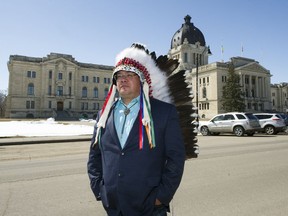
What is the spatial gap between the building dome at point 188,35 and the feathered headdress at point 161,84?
9872 centimetres

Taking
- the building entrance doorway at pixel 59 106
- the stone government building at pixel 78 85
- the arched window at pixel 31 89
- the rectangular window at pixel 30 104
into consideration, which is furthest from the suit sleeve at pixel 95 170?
the arched window at pixel 31 89

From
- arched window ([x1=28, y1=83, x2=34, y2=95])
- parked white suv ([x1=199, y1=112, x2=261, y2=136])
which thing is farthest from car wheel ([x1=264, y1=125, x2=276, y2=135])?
arched window ([x1=28, y1=83, x2=34, y2=95])

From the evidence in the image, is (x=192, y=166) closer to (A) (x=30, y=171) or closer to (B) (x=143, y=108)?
(A) (x=30, y=171)

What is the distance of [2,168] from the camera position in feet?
26.2

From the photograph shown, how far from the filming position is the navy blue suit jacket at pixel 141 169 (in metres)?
2.25

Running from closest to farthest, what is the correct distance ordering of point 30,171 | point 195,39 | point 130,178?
1. point 130,178
2. point 30,171
3. point 195,39

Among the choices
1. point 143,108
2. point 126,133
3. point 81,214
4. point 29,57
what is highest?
point 29,57

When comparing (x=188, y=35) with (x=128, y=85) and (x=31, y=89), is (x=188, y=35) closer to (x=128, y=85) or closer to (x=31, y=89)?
(x=31, y=89)

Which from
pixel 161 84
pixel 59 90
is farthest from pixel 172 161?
pixel 59 90

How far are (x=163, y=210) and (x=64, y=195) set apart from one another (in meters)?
3.29

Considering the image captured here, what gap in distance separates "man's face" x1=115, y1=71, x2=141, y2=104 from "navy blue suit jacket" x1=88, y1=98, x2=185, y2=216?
0.29 m

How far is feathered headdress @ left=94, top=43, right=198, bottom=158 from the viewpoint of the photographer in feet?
8.76

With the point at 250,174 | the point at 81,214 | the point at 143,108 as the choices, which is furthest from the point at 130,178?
the point at 250,174

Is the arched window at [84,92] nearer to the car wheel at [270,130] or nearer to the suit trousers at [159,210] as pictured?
the car wheel at [270,130]
